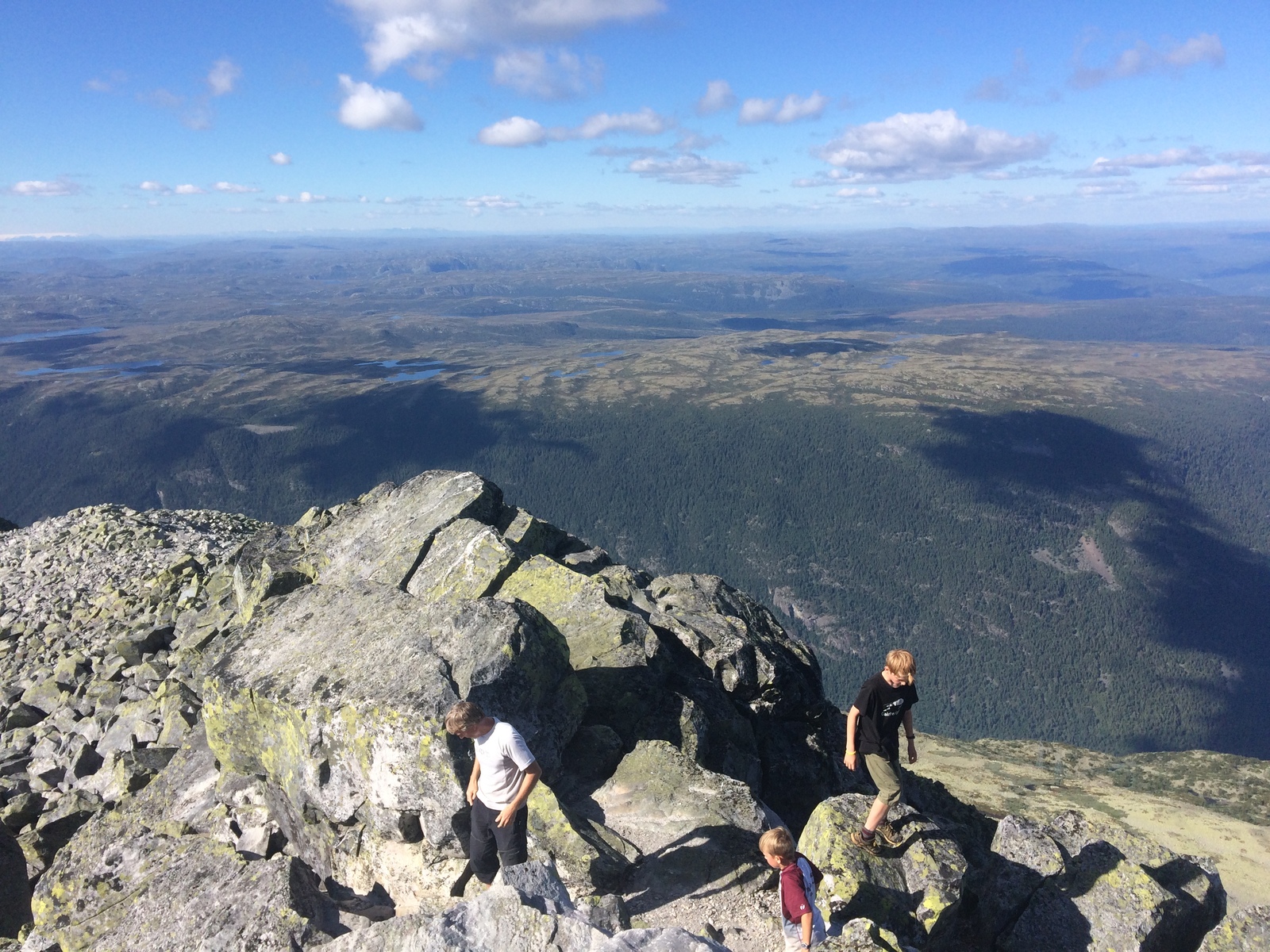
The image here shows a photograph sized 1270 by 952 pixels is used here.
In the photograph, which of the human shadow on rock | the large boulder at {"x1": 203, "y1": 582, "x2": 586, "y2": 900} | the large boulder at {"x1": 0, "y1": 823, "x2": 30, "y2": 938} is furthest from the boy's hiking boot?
the large boulder at {"x1": 0, "y1": 823, "x2": 30, "y2": 938}

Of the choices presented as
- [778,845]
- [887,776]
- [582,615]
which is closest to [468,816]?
[778,845]

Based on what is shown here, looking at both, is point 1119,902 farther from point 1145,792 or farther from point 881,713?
point 1145,792

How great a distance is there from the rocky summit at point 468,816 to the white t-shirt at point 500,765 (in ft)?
4.33

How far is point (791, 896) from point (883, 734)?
13.2 ft

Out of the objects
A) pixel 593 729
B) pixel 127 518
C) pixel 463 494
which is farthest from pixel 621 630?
pixel 127 518

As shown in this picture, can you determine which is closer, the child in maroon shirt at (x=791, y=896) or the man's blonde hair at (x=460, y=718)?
the child in maroon shirt at (x=791, y=896)

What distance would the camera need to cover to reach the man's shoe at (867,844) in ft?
43.5

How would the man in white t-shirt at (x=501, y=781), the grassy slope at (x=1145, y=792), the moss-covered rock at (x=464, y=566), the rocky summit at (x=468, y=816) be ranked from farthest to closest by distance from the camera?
the grassy slope at (x=1145, y=792) → the moss-covered rock at (x=464, y=566) → the rocky summit at (x=468, y=816) → the man in white t-shirt at (x=501, y=781)

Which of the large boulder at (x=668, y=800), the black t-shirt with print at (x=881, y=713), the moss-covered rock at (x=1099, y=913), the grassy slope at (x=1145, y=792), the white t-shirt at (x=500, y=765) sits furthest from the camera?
the grassy slope at (x=1145, y=792)

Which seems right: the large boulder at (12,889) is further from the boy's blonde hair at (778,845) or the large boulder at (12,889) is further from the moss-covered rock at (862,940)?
the moss-covered rock at (862,940)

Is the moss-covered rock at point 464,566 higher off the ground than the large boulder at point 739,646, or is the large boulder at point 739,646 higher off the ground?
the moss-covered rock at point 464,566

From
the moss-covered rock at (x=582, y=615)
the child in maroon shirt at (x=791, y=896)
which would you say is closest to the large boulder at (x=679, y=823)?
the child in maroon shirt at (x=791, y=896)

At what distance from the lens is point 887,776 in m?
13.5

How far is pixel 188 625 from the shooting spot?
2691 cm
